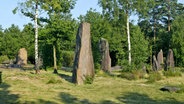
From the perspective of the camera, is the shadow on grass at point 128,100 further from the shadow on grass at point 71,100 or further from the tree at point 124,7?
the tree at point 124,7

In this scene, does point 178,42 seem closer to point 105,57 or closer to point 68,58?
point 68,58

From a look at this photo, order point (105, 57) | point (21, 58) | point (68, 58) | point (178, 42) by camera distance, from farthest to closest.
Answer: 1. point (178, 42)
2. point (68, 58)
3. point (21, 58)
4. point (105, 57)

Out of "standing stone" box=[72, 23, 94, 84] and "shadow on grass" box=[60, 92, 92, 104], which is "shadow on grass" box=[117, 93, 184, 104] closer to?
"shadow on grass" box=[60, 92, 92, 104]

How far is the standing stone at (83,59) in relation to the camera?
22.4 meters

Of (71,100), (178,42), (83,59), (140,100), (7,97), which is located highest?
(178,42)

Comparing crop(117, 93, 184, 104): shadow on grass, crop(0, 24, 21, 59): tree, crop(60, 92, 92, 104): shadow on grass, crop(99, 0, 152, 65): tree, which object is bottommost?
crop(117, 93, 184, 104): shadow on grass

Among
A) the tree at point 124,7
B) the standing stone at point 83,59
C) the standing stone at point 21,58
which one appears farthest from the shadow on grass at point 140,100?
the standing stone at point 21,58

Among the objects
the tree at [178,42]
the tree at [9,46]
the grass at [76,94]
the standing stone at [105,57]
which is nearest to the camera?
the grass at [76,94]

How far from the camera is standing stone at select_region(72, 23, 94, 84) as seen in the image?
73.6ft

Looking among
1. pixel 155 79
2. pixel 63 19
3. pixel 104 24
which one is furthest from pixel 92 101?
pixel 104 24

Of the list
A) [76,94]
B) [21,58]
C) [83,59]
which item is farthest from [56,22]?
[21,58]

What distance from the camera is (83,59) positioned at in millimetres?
22812

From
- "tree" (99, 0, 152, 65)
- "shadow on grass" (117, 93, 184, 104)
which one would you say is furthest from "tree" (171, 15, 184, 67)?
"shadow on grass" (117, 93, 184, 104)

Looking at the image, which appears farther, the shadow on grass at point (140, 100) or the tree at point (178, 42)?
the tree at point (178, 42)
